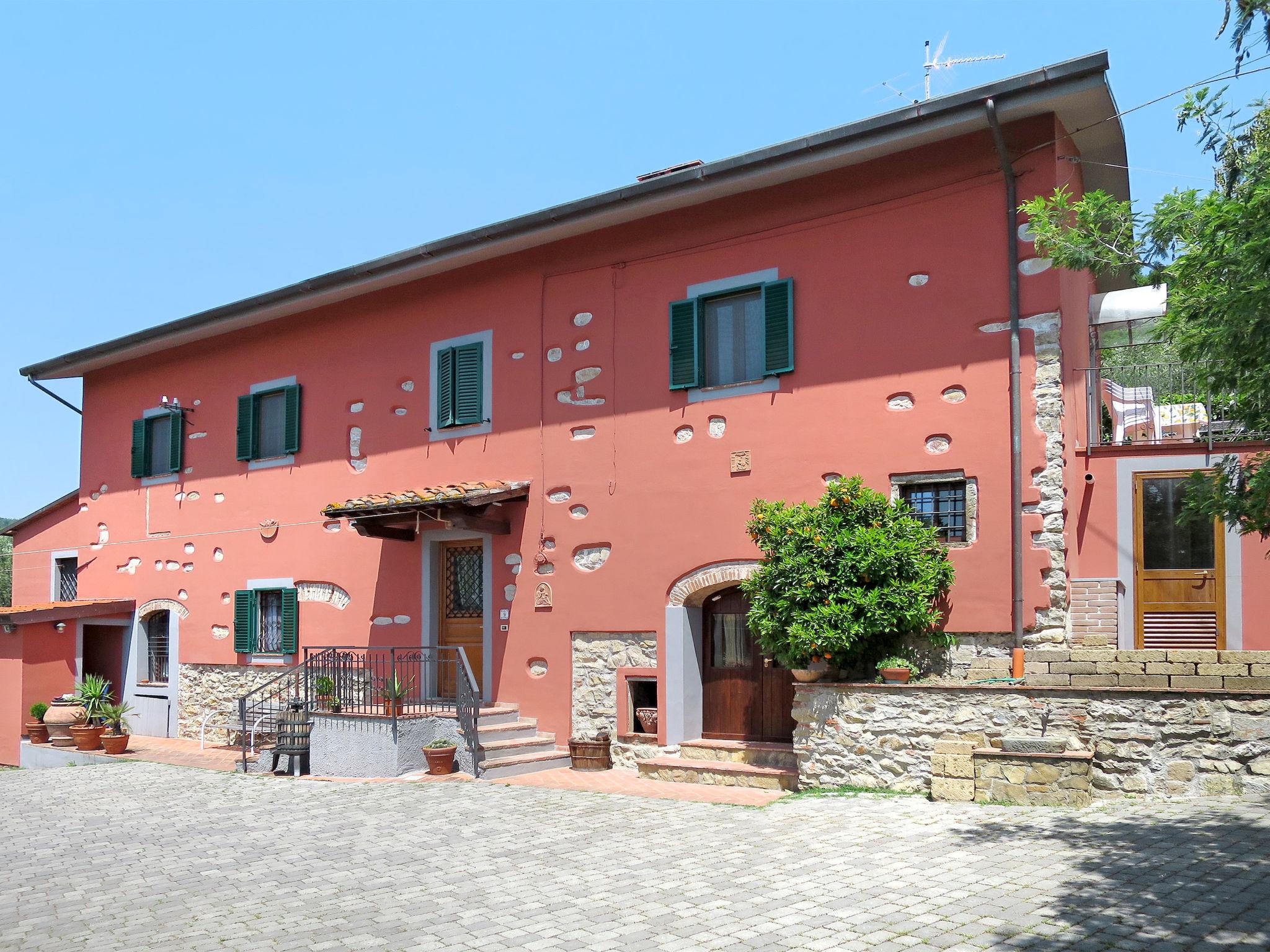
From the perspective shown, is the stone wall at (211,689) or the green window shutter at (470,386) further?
the stone wall at (211,689)

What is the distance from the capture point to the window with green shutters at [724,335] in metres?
11.3

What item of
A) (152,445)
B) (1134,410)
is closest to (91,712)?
(152,445)

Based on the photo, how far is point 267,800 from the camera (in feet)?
35.0

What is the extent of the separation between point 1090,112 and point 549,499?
6867 mm

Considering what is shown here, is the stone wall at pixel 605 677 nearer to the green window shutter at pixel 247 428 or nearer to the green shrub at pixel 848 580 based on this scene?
the green shrub at pixel 848 580

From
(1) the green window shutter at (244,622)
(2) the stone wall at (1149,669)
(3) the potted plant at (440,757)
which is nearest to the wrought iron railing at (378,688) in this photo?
(3) the potted plant at (440,757)

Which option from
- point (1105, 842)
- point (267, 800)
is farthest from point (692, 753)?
point (1105, 842)

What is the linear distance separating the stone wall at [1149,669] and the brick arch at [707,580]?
297cm

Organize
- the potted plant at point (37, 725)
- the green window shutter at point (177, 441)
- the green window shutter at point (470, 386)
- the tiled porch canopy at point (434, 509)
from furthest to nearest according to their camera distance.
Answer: the green window shutter at point (177, 441), the potted plant at point (37, 725), the green window shutter at point (470, 386), the tiled porch canopy at point (434, 509)

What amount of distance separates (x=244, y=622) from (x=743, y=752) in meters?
8.35

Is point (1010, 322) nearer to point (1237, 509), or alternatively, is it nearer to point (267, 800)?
point (1237, 509)

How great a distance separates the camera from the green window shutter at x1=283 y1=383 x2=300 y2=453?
51.1 feet

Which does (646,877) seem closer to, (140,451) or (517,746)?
(517,746)

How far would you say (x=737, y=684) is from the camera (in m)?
11.6
